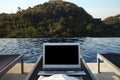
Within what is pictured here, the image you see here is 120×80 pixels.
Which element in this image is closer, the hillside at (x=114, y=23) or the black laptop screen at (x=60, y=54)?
the black laptop screen at (x=60, y=54)

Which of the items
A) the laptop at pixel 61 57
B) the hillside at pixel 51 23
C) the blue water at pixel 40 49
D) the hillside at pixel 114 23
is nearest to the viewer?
the laptop at pixel 61 57

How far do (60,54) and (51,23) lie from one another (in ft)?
74.2

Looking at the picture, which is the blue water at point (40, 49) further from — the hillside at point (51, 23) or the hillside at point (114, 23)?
the hillside at point (114, 23)

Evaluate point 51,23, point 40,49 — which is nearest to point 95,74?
point 40,49

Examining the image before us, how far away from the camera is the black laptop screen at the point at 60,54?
12.0 ft

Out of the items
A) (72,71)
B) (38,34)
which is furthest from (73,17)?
(72,71)

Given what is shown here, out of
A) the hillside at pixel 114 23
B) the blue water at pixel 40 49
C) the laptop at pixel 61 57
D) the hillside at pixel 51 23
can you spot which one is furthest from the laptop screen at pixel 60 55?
the hillside at pixel 114 23

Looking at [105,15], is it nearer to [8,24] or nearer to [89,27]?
[89,27]

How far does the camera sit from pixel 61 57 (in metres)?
3.68

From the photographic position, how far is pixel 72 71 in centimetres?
363

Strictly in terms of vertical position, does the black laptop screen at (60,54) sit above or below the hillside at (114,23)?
below

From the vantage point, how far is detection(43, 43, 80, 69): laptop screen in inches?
144

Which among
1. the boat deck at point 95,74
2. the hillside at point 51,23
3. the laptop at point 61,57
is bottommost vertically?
the boat deck at point 95,74

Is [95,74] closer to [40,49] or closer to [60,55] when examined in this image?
[60,55]
